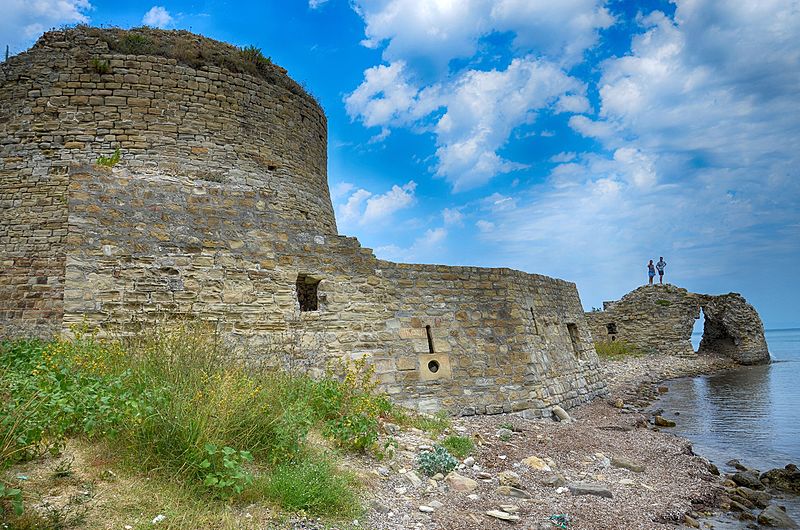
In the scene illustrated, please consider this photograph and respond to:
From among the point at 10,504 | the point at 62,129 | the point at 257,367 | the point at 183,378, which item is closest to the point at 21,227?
the point at 62,129

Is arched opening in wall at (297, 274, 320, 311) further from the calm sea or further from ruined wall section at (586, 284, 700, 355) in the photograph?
ruined wall section at (586, 284, 700, 355)

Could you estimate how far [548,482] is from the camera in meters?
6.65

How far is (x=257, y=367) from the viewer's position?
7883 millimetres

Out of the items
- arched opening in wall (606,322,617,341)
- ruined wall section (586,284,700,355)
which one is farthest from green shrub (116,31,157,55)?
arched opening in wall (606,322,617,341)

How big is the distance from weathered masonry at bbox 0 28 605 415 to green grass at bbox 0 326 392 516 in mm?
1838

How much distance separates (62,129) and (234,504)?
10.9m

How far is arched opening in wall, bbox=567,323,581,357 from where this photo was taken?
1369 cm

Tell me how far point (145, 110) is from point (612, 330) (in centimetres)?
2504

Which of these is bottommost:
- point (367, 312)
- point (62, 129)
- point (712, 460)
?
point (712, 460)

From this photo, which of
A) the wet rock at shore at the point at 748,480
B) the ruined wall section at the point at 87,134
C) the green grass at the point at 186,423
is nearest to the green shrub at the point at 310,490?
the green grass at the point at 186,423

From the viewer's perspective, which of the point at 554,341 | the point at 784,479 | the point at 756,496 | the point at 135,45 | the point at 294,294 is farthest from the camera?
the point at 135,45

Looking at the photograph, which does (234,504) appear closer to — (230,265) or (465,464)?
(465,464)

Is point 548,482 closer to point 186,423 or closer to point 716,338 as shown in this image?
point 186,423

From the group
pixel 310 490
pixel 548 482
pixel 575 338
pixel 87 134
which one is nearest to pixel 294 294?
pixel 310 490
